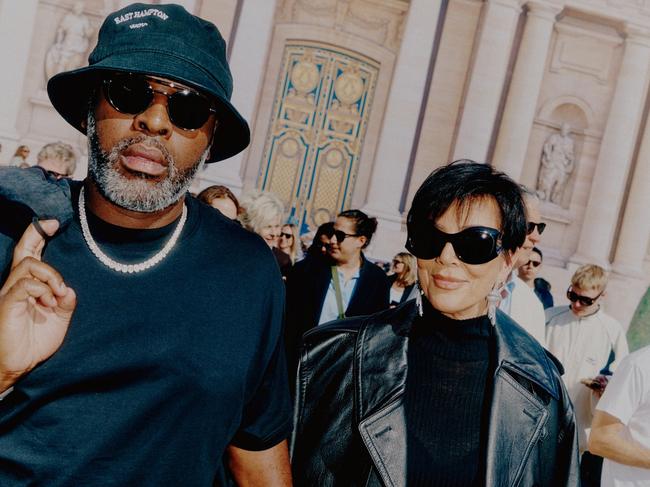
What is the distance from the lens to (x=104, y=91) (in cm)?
157

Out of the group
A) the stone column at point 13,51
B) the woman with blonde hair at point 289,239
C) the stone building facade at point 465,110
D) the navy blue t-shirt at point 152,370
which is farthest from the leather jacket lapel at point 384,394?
the stone column at point 13,51

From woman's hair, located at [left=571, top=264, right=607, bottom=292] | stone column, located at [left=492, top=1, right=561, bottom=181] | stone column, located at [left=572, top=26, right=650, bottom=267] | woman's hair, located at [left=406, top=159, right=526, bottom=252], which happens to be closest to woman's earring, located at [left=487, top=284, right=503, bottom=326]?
woman's hair, located at [left=406, top=159, right=526, bottom=252]

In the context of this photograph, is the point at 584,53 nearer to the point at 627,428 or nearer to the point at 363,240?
the point at 363,240

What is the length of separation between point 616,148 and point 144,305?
14384mm

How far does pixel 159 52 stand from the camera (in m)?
1.53

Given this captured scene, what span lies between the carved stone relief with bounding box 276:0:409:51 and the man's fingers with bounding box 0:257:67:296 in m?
13.5

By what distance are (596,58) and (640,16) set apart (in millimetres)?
1070

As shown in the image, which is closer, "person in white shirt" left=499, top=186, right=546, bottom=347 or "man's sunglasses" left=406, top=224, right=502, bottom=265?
"man's sunglasses" left=406, top=224, right=502, bottom=265

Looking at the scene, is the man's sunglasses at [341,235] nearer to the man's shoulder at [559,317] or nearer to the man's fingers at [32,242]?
the man's shoulder at [559,317]

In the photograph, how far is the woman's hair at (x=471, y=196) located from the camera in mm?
2121

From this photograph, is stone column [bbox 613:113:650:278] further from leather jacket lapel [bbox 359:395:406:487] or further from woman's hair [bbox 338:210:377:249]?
leather jacket lapel [bbox 359:395:406:487]

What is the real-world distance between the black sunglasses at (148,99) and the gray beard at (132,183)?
0.21 ft

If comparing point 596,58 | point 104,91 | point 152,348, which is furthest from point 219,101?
point 596,58

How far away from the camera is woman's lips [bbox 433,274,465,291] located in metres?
2.09
